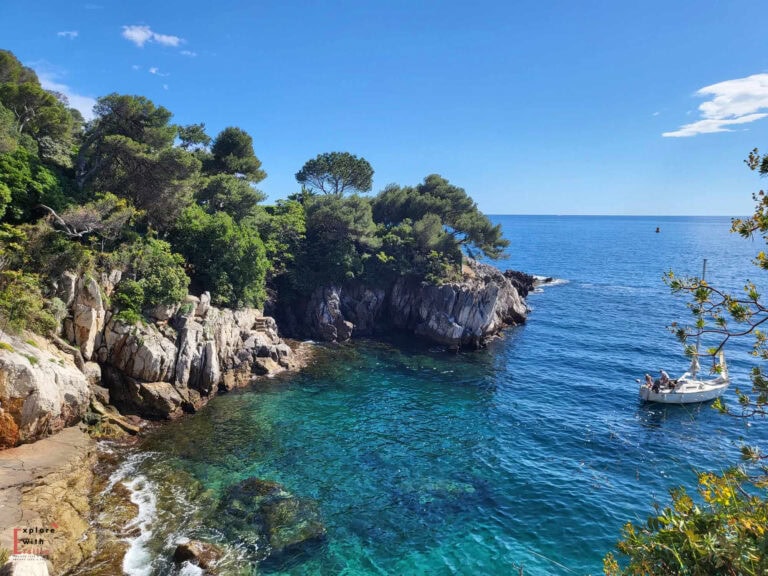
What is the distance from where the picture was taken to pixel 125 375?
29.5 metres

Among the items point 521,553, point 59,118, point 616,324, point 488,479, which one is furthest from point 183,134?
point 616,324

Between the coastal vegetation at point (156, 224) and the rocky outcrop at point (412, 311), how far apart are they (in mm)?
2013

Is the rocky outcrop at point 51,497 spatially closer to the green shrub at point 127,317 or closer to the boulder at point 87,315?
the boulder at point 87,315

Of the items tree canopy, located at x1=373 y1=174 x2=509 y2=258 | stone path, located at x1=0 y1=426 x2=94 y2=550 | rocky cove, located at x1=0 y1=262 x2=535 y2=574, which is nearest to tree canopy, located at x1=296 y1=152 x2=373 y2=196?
tree canopy, located at x1=373 y1=174 x2=509 y2=258

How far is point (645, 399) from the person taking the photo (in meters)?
36.3

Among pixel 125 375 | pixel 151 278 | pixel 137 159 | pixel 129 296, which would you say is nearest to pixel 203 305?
pixel 151 278

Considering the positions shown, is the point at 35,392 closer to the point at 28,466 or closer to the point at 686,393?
the point at 28,466

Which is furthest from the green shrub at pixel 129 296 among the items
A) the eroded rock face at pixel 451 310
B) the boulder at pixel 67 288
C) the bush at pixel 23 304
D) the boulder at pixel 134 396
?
the eroded rock face at pixel 451 310

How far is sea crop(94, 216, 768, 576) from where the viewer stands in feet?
64.5

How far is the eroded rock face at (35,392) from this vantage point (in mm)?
21953

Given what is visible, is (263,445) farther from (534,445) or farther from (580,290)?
(580,290)

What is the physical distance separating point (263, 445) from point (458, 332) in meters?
29.1

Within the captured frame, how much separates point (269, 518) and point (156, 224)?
29.0 meters

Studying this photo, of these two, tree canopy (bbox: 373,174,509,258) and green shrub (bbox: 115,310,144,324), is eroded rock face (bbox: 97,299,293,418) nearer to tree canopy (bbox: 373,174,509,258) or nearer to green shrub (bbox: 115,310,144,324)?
green shrub (bbox: 115,310,144,324)
